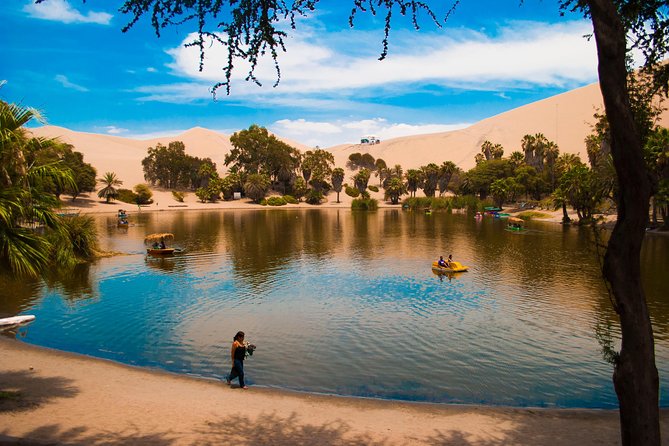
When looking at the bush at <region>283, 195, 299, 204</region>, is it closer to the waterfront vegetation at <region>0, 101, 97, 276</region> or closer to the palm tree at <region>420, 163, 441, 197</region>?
the palm tree at <region>420, 163, 441, 197</region>

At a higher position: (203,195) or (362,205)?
(203,195)

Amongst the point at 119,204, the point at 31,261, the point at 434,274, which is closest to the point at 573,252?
the point at 434,274

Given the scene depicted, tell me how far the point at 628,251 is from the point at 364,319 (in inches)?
686

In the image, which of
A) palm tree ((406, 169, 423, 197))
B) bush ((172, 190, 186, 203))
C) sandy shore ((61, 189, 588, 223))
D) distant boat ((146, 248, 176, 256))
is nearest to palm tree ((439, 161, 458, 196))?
palm tree ((406, 169, 423, 197))

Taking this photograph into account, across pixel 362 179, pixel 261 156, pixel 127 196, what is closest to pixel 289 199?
pixel 261 156

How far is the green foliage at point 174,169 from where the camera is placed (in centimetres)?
13450

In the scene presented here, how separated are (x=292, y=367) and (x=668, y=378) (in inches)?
479

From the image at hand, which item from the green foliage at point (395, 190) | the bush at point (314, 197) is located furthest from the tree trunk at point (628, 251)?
the green foliage at point (395, 190)

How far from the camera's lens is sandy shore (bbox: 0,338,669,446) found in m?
10.1

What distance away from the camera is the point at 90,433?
9.82 metres

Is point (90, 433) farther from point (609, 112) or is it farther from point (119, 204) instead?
point (119, 204)

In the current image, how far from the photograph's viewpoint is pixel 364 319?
73.5 ft

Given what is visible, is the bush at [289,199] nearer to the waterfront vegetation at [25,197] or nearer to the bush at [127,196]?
the bush at [127,196]

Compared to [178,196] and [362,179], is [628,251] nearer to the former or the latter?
[178,196]
